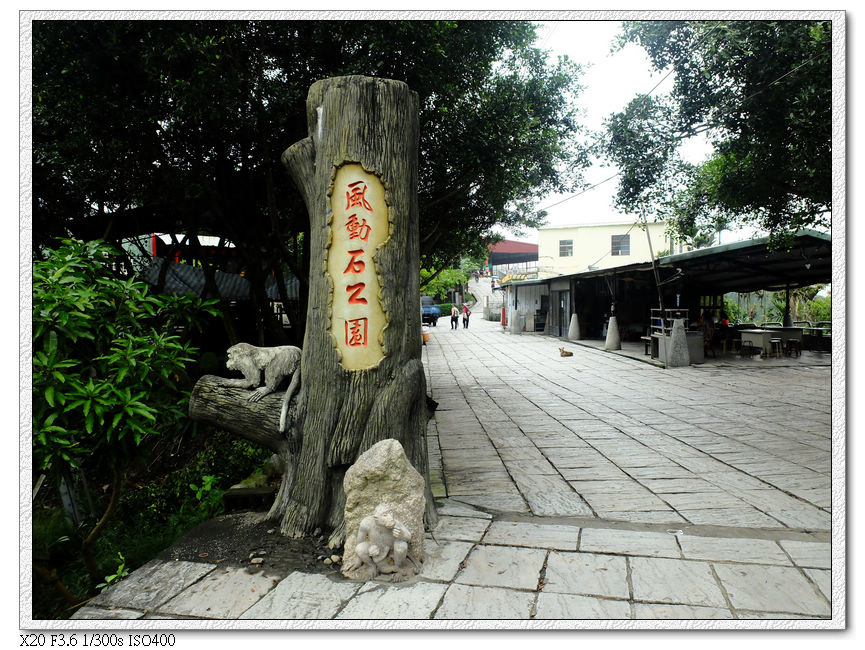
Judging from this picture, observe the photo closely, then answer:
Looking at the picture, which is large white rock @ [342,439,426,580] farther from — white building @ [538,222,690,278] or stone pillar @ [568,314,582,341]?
white building @ [538,222,690,278]

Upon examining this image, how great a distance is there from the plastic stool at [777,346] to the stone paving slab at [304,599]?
1251cm

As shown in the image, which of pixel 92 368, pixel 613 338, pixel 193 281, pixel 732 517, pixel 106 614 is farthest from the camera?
pixel 613 338

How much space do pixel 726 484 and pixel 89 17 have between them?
196 inches

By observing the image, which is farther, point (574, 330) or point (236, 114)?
point (574, 330)

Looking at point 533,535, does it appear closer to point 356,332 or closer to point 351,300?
point 356,332

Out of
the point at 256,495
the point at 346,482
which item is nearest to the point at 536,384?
the point at 256,495

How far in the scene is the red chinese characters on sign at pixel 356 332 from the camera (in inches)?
113

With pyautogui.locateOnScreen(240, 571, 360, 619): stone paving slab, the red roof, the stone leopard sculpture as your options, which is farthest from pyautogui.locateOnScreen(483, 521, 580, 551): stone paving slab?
the red roof

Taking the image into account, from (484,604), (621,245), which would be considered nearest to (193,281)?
(484,604)

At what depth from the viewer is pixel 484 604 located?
7.61ft

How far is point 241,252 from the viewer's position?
7.18 m

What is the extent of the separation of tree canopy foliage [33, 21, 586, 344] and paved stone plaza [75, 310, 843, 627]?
303 cm

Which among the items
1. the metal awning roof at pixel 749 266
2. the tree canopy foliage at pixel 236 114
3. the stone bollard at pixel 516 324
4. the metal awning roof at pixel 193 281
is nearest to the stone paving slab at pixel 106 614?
the tree canopy foliage at pixel 236 114

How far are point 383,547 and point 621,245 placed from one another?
19240 mm
